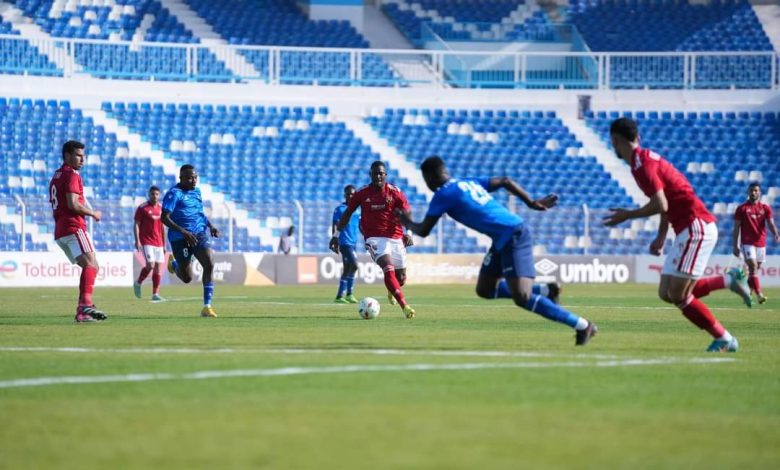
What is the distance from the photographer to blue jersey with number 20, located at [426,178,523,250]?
1365cm

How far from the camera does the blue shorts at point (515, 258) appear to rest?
13.5m

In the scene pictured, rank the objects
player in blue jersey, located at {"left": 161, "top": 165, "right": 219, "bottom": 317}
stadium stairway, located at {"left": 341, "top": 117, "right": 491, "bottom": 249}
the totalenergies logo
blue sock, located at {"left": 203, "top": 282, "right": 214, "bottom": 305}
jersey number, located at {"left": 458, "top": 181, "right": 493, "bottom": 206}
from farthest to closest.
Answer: stadium stairway, located at {"left": 341, "top": 117, "right": 491, "bottom": 249}, the totalenergies logo, player in blue jersey, located at {"left": 161, "top": 165, "right": 219, "bottom": 317}, blue sock, located at {"left": 203, "top": 282, "right": 214, "bottom": 305}, jersey number, located at {"left": 458, "top": 181, "right": 493, "bottom": 206}

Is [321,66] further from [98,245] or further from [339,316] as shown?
[339,316]

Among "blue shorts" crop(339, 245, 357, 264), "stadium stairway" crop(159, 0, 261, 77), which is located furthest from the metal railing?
"blue shorts" crop(339, 245, 357, 264)

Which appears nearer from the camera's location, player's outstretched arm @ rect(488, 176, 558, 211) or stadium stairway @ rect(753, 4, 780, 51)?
player's outstretched arm @ rect(488, 176, 558, 211)

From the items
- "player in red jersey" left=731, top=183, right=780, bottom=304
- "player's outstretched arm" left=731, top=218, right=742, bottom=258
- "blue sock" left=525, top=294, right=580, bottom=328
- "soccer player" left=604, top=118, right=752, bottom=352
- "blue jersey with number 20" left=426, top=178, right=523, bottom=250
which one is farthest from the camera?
"player in red jersey" left=731, top=183, right=780, bottom=304

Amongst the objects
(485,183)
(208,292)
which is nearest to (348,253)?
(208,292)

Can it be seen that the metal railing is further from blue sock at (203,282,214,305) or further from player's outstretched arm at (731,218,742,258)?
blue sock at (203,282,214,305)

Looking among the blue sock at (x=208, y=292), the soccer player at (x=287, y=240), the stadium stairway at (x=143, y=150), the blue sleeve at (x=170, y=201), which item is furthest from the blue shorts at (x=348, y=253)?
the stadium stairway at (x=143, y=150)

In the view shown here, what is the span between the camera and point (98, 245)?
36219 millimetres

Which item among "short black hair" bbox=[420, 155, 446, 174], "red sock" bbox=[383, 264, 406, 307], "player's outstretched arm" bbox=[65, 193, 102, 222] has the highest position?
"short black hair" bbox=[420, 155, 446, 174]

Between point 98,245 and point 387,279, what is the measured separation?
17743mm

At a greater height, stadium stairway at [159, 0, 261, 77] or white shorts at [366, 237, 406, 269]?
stadium stairway at [159, 0, 261, 77]

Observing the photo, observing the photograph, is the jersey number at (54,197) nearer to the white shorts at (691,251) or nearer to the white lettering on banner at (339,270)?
the white shorts at (691,251)
